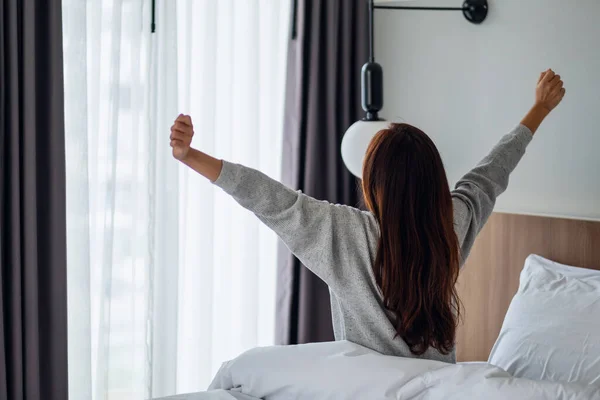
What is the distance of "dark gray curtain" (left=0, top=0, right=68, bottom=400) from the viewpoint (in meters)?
1.93

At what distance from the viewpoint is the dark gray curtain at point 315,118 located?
2.73 metres

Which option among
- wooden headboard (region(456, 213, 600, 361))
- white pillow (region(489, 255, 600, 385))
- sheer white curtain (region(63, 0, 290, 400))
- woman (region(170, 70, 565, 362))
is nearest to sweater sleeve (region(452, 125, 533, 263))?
woman (region(170, 70, 565, 362))

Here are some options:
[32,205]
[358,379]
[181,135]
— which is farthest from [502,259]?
[32,205]

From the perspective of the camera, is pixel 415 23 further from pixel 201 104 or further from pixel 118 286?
pixel 118 286

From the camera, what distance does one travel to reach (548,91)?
5.91 feet

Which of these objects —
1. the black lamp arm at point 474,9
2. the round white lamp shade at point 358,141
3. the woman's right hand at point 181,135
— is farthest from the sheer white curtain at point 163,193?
the woman's right hand at point 181,135

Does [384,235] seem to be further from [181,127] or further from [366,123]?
[366,123]

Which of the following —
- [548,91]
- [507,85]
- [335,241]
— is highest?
[507,85]

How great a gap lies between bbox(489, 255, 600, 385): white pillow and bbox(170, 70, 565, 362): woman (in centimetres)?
34

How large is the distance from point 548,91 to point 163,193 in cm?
127

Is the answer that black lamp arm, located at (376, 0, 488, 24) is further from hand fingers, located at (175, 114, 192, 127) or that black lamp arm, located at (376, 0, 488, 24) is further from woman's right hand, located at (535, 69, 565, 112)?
hand fingers, located at (175, 114, 192, 127)

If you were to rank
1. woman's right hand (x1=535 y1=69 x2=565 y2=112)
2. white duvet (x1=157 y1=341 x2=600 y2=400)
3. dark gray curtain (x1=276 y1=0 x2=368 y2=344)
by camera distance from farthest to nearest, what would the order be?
dark gray curtain (x1=276 y1=0 x2=368 y2=344) < woman's right hand (x1=535 y1=69 x2=565 y2=112) < white duvet (x1=157 y1=341 x2=600 y2=400)

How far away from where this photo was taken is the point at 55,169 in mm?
2014

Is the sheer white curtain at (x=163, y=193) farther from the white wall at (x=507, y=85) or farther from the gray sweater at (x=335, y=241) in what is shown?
the gray sweater at (x=335, y=241)
